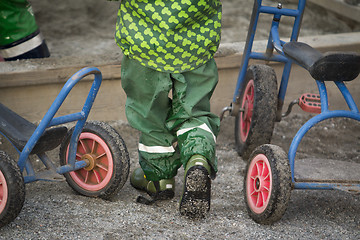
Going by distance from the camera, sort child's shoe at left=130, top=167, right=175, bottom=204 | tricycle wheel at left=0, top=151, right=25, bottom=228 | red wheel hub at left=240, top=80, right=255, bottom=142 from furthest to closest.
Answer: red wheel hub at left=240, top=80, right=255, bottom=142 < child's shoe at left=130, top=167, right=175, bottom=204 < tricycle wheel at left=0, top=151, right=25, bottom=228

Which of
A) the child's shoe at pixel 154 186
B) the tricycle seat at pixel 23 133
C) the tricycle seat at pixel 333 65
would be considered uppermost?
the tricycle seat at pixel 333 65

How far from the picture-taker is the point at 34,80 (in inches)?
99.0

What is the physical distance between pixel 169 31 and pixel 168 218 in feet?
2.12

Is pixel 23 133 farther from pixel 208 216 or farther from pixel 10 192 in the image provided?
pixel 208 216

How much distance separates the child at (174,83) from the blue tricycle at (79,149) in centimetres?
12

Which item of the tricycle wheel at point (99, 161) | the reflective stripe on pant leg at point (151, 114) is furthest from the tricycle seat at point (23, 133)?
the reflective stripe on pant leg at point (151, 114)

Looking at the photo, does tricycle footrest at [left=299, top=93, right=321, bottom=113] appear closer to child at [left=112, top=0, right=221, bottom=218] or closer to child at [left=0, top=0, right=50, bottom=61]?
child at [left=112, top=0, right=221, bottom=218]

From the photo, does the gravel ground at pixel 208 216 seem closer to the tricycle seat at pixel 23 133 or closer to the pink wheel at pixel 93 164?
the pink wheel at pixel 93 164

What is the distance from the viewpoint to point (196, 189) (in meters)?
1.65

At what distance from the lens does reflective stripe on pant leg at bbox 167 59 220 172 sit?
175 centimetres

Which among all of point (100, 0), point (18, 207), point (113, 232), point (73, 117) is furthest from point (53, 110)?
point (100, 0)

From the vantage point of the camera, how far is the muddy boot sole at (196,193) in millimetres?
1642

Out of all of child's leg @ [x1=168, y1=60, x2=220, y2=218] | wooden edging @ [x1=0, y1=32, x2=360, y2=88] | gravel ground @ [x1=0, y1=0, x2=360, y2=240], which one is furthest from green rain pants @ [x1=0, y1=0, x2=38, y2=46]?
child's leg @ [x1=168, y1=60, x2=220, y2=218]

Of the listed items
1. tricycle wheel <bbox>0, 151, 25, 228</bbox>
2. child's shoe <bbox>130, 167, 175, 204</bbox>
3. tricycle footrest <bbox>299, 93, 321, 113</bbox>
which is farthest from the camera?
tricycle footrest <bbox>299, 93, 321, 113</bbox>
